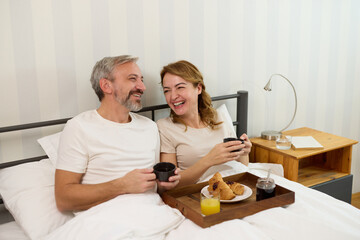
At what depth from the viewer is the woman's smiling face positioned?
2041mm

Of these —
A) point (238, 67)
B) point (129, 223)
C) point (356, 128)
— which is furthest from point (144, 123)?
point (356, 128)

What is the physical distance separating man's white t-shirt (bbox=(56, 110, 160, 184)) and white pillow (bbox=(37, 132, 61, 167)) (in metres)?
0.18

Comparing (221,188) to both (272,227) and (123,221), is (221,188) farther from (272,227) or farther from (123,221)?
(123,221)

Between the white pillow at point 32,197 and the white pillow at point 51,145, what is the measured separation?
4 centimetres

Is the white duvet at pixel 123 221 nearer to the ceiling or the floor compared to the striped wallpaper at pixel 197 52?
nearer to the floor

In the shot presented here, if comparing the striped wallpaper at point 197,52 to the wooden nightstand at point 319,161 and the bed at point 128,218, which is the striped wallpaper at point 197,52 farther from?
the wooden nightstand at point 319,161

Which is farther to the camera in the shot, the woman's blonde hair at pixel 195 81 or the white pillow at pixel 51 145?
the woman's blonde hair at pixel 195 81

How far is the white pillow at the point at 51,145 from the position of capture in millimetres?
1844

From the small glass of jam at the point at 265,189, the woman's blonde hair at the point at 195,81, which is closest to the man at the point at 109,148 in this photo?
the woman's blonde hair at the point at 195,81

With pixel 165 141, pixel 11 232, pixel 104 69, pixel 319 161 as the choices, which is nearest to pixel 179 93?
pixel 165 141

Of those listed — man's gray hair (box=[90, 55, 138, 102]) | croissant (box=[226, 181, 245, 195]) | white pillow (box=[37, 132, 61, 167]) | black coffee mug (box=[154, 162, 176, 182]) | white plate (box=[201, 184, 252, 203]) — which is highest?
man's gray hair (box=[90, 55, 138, 102])

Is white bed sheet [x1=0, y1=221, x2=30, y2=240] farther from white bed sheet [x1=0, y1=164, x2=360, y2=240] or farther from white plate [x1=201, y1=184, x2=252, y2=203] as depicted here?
white plate [x1=201, y1=184, x2=252, y2=203]

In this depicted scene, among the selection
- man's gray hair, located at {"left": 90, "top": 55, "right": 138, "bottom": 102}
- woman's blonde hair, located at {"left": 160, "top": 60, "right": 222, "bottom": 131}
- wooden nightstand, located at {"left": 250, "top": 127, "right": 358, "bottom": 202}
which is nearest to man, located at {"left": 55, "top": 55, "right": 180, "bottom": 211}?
man's gray hair, located at {"left": 90, "top": 55, "right": 138, "bottom": 102}

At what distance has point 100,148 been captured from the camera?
5.63 feet
